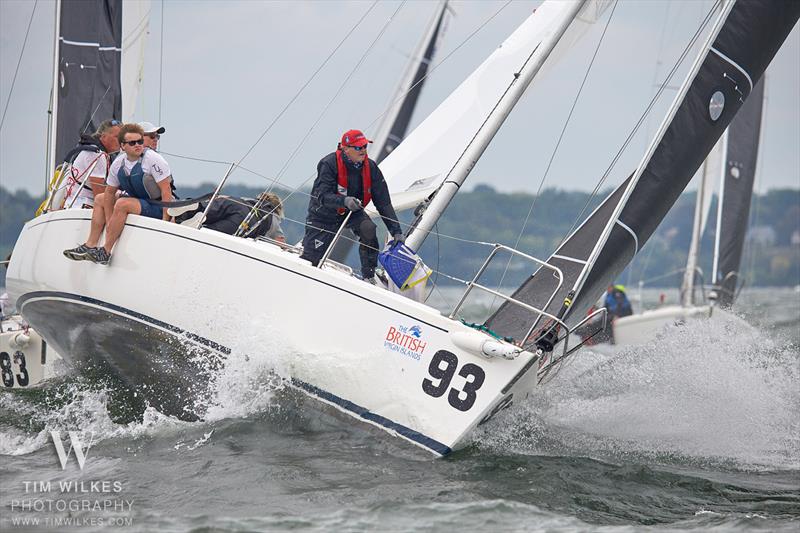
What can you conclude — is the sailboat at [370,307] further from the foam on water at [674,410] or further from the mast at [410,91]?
the mast at [410,91]

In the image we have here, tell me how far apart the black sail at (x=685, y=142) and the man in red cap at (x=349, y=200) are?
802 millimetres

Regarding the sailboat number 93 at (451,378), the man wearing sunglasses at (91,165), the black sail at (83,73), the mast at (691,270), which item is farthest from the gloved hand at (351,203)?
the mast at (691,270)

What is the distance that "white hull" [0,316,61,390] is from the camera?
25.8ft

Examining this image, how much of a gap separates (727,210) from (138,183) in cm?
1221

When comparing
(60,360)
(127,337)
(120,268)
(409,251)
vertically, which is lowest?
(60,360)

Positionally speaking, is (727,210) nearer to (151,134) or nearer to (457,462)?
(151,134)

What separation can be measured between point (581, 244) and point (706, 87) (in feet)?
3.66

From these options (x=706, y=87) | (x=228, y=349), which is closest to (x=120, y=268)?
(x=228, y=349)

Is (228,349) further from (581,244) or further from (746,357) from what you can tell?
(746,357)

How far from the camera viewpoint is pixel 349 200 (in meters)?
5.27

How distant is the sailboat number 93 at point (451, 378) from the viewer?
4695 millimetres

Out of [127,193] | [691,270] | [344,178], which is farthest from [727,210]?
[127,193]

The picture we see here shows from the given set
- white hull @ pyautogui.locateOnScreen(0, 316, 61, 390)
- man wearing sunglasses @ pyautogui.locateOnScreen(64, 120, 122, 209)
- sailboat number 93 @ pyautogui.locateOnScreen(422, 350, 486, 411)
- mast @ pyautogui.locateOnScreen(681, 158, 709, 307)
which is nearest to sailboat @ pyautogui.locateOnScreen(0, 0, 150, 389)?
white hull @ pyautogui.locateOnScreen(0, 316, 61, 390)

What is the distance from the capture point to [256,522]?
378 cm
